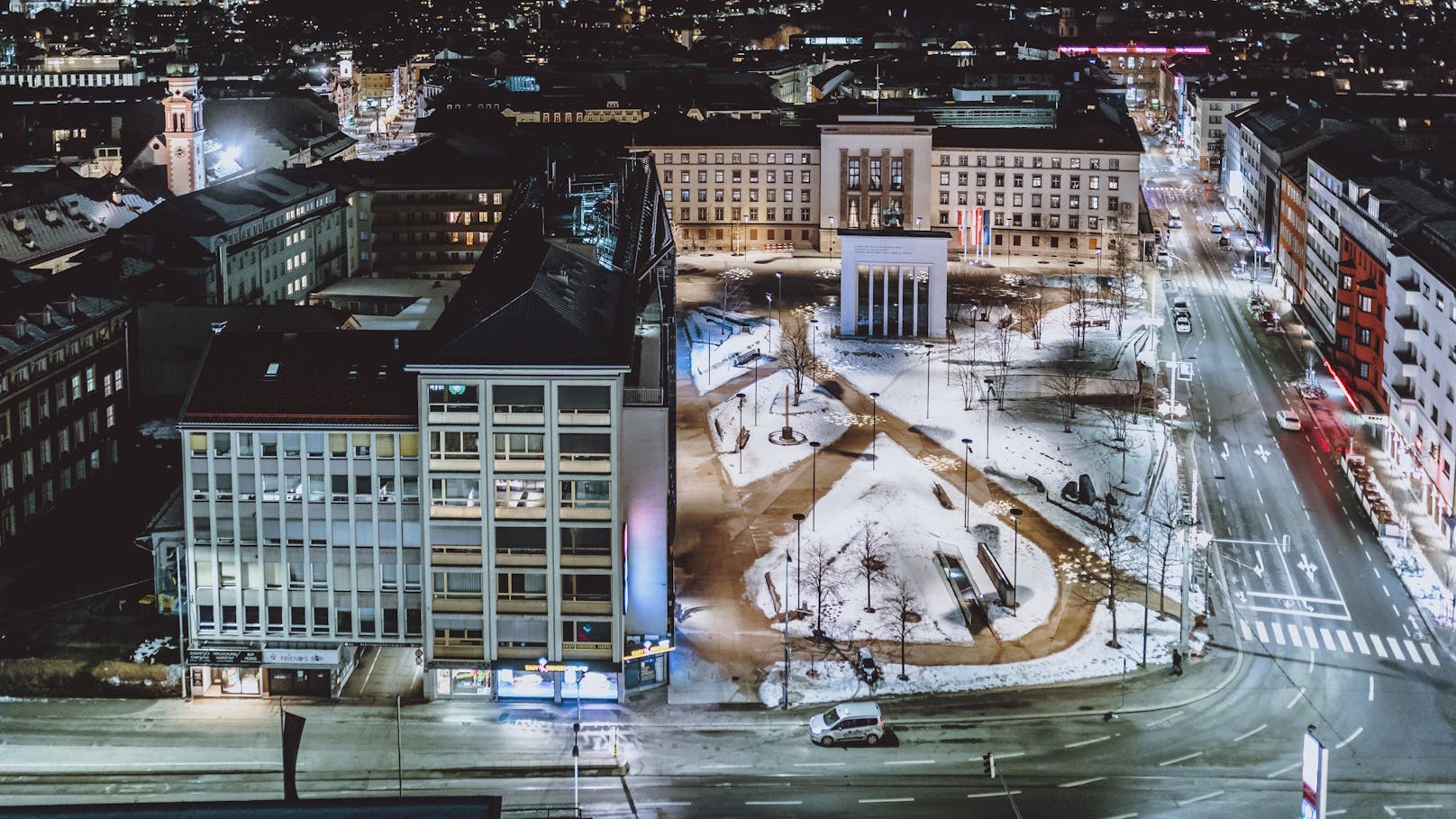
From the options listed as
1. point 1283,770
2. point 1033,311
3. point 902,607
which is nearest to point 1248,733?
point 1283,770

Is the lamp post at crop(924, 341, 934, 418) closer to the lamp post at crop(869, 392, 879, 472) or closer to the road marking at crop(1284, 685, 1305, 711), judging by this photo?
the lamp post at crop(869, 392, 879, 472)

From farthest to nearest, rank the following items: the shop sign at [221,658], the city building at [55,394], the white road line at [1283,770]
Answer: the city building at [55,394], the shop sign at [221,658], the white road line at [1283,770]

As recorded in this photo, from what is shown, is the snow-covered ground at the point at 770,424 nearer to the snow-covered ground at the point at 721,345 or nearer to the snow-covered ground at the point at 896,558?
the snow-covered ground at the point at 721,345

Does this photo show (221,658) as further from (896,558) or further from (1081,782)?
(1081,782)

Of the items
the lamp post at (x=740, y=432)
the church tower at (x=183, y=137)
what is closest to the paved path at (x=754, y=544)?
the lamp post at (x=740, y=432)

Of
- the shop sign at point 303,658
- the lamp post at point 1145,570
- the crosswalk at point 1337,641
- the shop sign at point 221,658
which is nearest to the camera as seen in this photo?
the shop sign at point 221,658

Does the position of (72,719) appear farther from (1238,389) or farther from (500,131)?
(500,131)
